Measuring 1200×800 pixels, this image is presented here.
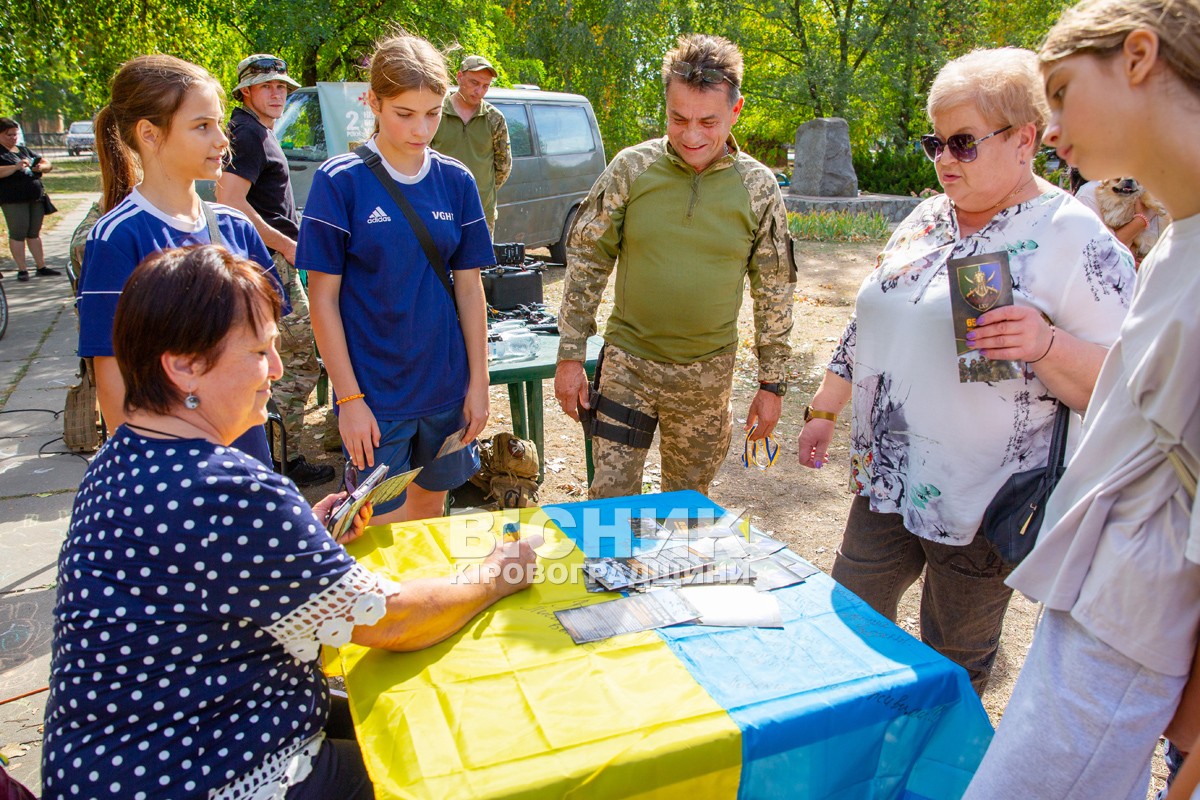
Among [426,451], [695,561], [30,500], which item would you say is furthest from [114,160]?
[30,500]

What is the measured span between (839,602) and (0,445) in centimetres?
519

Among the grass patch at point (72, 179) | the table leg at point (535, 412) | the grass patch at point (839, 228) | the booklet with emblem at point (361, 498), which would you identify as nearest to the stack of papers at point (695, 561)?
the booklet with emblem at point (361, 498)

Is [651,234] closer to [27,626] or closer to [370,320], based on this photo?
[370,320]

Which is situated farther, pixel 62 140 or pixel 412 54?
pixel 62 140

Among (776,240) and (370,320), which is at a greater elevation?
(776,240)

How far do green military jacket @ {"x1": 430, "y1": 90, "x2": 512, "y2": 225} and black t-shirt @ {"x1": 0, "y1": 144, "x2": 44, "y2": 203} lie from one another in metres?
5.27

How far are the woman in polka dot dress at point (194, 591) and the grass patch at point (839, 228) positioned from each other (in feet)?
39.4

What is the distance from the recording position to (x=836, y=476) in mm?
4773

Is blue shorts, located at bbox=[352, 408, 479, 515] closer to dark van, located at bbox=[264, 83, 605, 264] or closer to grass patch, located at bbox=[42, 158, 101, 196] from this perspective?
dark van, located at bbox=[264, 83, 605, 264]

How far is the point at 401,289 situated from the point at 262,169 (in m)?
2.54

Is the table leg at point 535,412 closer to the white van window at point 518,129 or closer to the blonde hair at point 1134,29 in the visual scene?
the blonde hair at point 1134,29

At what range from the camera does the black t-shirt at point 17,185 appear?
28.7ft

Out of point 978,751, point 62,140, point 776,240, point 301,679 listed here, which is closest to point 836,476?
point 776,240

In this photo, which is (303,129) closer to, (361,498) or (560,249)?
(560,249)
